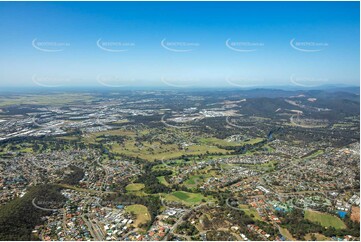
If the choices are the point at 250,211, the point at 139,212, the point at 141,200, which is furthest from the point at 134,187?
the point at 250,211

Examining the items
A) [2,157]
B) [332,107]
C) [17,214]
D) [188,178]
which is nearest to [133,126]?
[2,157]

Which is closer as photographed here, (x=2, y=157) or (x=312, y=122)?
(x=2, y=157)

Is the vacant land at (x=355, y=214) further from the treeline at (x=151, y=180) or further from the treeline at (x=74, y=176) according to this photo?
the treeline at (x=74, y=176)

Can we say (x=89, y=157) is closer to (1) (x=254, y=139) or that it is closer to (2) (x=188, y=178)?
(2) (x=188, y=178)

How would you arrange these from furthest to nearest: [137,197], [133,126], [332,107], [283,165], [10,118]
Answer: [332,107], [10,118], [133,126], [283,165], [137,197]

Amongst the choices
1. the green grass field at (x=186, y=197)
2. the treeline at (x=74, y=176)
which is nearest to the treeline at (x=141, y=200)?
the green grass field at (x=186, y=197)

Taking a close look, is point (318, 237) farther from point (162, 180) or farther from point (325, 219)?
point (162, 180)
